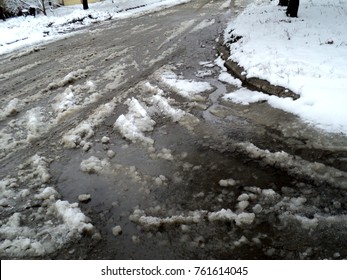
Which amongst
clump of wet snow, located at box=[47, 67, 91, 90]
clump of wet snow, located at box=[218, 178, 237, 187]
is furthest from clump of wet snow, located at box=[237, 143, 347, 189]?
clump of wet snow, located at box=[47, 67, 91, 90]

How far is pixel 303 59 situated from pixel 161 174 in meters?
4.78

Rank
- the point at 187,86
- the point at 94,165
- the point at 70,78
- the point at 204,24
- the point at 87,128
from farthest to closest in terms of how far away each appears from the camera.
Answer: the point at 204,24 → the point at 70,78 → the point at 187,86 → the point at 87,128 → the point at 94,165

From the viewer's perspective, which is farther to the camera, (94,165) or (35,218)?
(94,165)

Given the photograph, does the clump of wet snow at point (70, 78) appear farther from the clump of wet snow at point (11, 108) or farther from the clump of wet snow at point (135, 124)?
the clump of wet snow at point (135, 124)

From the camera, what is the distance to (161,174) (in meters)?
4.63

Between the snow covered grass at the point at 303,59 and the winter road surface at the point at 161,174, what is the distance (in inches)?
14.5

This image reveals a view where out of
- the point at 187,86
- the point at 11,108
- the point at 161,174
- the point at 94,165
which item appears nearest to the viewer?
the point at 161,174

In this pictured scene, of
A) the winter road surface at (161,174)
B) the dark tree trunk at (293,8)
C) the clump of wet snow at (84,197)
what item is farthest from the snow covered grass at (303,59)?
the clump of wet snow at (84,197)

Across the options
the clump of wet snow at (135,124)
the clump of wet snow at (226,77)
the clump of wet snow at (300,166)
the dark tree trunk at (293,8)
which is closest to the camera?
the clump of wet snow at (300,166)

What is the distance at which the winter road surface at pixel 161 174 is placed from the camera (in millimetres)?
3502

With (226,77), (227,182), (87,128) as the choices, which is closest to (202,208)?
(227,182)

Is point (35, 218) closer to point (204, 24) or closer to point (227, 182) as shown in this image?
point (227, 182)

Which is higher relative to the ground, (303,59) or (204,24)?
(303,59)
